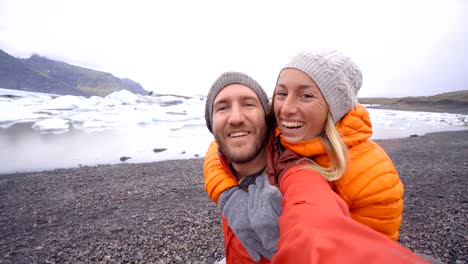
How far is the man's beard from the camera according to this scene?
197 centimetres

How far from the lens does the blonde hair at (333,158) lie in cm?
143

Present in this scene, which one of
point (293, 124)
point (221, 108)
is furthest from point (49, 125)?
point (293, 124)

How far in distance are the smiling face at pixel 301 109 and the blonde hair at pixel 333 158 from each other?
0.11 meters

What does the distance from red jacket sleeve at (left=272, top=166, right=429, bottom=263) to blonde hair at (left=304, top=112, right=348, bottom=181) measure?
201mm

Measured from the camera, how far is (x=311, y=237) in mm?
933

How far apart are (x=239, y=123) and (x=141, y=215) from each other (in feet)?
18.2

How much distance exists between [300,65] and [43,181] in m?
10.9

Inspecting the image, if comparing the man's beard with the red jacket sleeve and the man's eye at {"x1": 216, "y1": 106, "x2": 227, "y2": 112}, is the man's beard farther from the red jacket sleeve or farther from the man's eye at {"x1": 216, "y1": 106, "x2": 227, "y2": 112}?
the red jacket sleeve

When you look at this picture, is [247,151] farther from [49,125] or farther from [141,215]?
[49,125]

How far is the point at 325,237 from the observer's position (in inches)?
36.1

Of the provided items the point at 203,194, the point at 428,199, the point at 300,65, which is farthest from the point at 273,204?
the point at 428,199

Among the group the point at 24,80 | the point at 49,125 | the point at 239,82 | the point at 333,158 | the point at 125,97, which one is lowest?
the point at 49,125

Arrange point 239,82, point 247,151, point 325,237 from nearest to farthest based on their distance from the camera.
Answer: point 325,237 < point 247,151 < point 239,82

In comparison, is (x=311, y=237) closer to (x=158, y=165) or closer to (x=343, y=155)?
(x=343, y=155)
